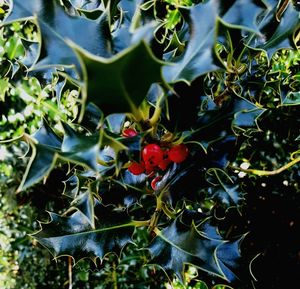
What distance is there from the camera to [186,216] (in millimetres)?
857

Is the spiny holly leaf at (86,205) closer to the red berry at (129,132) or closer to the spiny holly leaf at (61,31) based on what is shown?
the red berry at (129,132)

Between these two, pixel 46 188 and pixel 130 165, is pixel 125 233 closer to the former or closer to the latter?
pixel 130 165

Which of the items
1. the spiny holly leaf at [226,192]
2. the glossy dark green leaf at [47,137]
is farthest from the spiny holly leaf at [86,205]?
the spiny holly leaf at [226,192]

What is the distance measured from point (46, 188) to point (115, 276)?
1.46 ft

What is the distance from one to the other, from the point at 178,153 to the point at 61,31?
0.80ft

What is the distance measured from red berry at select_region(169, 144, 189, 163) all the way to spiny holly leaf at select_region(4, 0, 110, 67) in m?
0.18

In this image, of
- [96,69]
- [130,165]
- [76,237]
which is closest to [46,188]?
[76,237]

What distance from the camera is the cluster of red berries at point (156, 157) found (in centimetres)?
73

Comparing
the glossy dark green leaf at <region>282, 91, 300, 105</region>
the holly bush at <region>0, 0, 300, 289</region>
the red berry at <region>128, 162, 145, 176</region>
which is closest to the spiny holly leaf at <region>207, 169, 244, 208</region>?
the holly bush at <region>0, 0, 300, 289</region>

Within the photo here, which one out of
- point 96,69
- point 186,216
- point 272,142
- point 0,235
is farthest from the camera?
point 0,235

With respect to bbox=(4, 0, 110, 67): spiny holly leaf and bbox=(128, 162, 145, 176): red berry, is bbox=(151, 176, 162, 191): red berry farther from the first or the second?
bbox=(4, 0, 110, 67): spiny holly leaf

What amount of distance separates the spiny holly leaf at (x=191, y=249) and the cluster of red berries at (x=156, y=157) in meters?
0.10

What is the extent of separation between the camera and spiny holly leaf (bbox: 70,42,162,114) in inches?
18.6

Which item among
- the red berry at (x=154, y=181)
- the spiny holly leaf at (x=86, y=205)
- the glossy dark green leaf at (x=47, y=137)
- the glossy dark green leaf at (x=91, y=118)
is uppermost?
the glossy dark green leaf at (x=91, y=118)
